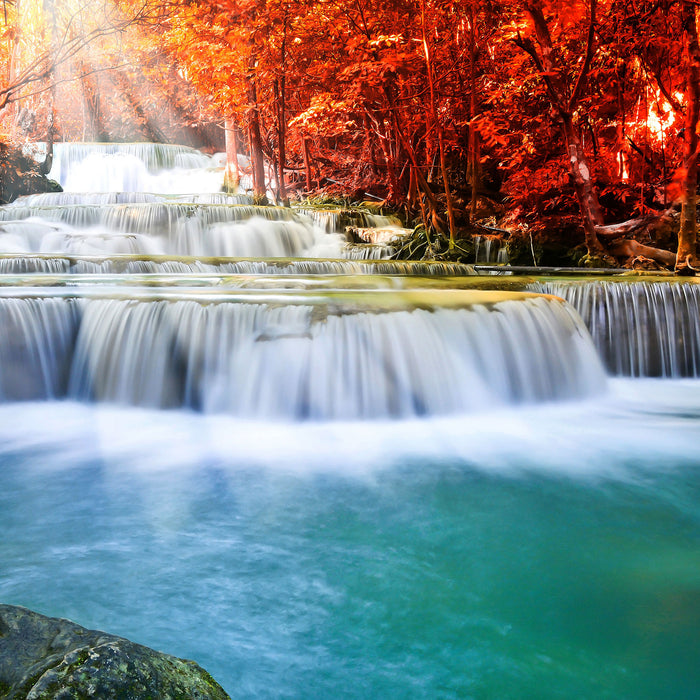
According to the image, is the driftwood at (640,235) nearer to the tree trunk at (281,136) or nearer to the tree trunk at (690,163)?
the tree trunk at (690,163)

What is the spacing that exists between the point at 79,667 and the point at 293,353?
156 inches

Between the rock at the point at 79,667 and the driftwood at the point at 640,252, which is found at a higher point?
the driftwood at the point at 640,252

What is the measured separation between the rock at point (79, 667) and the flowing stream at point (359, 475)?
2.19ft

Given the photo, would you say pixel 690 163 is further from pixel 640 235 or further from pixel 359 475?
pixel 359 475

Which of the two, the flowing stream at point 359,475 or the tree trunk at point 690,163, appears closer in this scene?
the flowing stream at point 359,475

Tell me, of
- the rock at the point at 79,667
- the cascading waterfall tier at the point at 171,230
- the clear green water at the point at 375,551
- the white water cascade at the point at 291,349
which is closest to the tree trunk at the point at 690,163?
the white water cascade at the point at 291,349

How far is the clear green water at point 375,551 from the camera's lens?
1920 mm

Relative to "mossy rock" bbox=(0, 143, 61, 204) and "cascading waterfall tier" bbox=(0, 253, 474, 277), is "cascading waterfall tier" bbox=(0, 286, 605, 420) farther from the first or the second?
"mossy rock" bbox=(0, 143, 61, 204)

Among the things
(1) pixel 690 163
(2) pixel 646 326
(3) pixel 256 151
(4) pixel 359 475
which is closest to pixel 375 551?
(4) pixel 359 475

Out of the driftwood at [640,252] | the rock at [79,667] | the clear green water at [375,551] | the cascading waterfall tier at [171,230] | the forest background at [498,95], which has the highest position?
the forest background at [498,95]

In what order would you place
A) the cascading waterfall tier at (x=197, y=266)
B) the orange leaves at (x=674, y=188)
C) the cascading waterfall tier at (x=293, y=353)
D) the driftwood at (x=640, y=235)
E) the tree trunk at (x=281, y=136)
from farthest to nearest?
the tree trunk at (x=281, y=136)
the orange leaves at (x=674, y=188)
the driftwood at (x=640, y=235)
the cascading waterfall tier at (x=197, y=266)
the cascading waterfall tier at (x=293, y=353)

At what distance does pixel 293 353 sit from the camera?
16.4 ft

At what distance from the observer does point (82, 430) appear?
4609 millimetres

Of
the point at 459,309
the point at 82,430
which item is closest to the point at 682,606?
the point at 459,309
